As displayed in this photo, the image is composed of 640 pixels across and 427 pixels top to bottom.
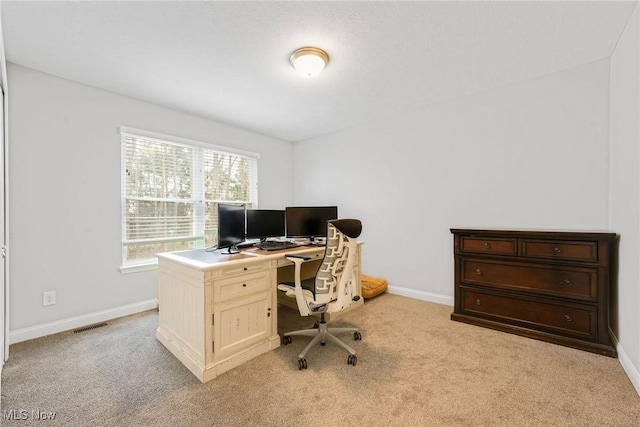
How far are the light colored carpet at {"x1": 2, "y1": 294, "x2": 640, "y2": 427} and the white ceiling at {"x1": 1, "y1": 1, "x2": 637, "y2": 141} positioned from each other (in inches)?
99.6

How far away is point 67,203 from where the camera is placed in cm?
275

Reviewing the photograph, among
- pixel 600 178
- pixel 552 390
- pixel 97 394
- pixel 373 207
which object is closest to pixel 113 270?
pixel 97 394

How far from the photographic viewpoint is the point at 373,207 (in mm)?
4156

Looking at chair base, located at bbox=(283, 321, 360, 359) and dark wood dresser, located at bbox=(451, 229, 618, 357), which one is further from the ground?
dark wood dresser, located at bbox=(451, 229, 618, 357)

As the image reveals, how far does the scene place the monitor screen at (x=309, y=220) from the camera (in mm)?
3352

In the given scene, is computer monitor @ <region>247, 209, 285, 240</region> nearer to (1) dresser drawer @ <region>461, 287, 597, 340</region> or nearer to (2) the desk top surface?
(2) the desk top surface

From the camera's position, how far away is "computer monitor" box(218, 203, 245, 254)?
2.49 m

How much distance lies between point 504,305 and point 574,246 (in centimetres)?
80

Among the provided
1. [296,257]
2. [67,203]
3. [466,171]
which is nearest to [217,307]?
[296,257]

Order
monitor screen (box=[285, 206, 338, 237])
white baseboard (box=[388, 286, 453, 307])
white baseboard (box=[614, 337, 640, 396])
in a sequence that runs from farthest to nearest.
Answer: white baseboard (box=[388, 286, 453, 307])
monitor screen (box=[285, 206, 338, 237])
white baseboard (box=[614, 337, 640, 396])

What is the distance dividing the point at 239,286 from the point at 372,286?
6.91ft

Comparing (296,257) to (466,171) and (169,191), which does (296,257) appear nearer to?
(169,191)

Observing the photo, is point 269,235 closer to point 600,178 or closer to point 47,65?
point 47,65

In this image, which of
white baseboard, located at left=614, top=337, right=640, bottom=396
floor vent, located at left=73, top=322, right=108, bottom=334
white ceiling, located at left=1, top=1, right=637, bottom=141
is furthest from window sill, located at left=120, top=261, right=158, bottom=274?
white baseboard, located at left=614, top=337, right=640, bottom=396
